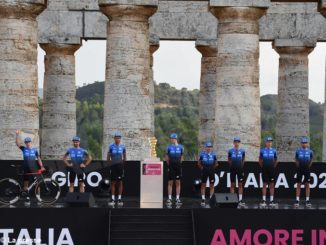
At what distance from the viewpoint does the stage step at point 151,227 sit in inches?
1563

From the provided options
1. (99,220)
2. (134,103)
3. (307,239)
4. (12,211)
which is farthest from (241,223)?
(134,103)

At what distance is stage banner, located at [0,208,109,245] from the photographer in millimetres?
39594

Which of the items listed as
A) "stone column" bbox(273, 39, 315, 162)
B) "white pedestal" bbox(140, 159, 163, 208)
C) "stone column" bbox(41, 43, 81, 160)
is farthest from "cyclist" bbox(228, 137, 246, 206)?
"stone column" bbox(41, 43, 81, 160)

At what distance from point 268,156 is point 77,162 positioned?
7.47 m

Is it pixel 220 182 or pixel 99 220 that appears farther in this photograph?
pixel 220 182

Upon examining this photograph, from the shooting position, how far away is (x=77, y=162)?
46.6 metres

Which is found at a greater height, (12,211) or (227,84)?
(227,84)

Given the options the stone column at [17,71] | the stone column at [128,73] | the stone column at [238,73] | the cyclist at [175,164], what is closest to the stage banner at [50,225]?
the cyclist at [175,164]

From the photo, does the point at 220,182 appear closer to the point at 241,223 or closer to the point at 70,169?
the point at 70,169

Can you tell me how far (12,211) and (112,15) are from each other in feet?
56.0

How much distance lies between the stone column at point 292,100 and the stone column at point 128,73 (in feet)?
52.1

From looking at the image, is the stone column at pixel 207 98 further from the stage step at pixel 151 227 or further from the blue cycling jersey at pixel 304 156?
the stage step at pixel 151 227

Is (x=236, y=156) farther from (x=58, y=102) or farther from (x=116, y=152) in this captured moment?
(x=58, y=102)

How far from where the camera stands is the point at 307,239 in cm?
4028
